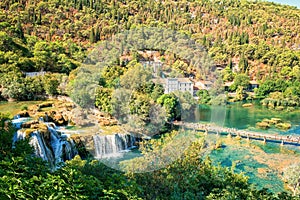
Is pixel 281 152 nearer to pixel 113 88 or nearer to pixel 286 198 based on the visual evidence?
pixel 286 198

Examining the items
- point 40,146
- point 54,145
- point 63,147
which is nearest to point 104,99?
point 40,146

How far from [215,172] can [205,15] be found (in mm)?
40089

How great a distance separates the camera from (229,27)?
123 feet

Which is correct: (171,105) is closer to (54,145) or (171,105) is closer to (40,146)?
(40,146)

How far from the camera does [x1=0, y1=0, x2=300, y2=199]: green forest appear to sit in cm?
270

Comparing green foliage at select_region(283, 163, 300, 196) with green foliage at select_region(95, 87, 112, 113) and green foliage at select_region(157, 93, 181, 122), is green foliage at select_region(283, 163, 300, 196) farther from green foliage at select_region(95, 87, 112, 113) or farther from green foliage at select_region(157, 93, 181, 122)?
green foliage at select_region(95, 87, 112, 113)

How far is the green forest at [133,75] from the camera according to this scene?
270 cm

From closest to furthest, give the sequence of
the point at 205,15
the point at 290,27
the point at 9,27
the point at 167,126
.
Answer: the point at 167,126 < the point at 9,27 < the point at 290,27 < the point at 205,15

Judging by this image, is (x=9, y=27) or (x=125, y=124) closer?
(x=125, y=124)

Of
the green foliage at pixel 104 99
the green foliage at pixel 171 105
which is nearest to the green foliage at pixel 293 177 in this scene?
the green foliage at pixel 171 105

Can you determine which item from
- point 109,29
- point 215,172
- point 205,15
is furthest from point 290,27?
point 215,172

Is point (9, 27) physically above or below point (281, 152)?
above

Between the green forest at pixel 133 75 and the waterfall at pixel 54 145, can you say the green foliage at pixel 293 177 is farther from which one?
the waterfall at pixel 54 145

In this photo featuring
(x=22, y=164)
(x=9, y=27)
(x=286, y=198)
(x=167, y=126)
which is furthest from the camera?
(x=9, y=27)
